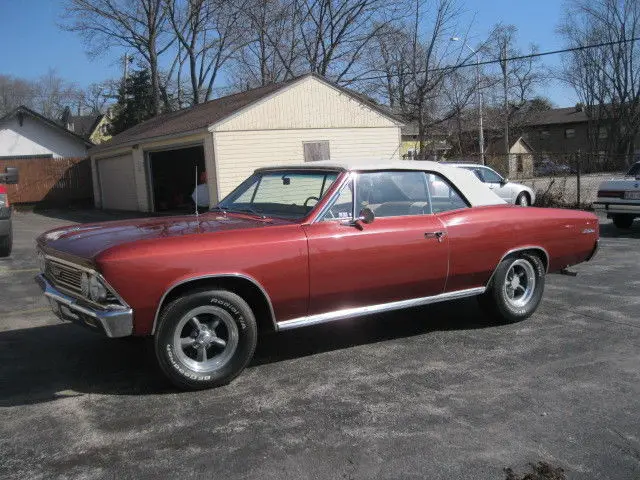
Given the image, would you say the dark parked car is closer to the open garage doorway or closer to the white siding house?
the open garage doorway

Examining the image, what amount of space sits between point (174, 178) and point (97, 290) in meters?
20.4

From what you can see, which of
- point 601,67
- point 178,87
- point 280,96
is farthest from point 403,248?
point 601,67

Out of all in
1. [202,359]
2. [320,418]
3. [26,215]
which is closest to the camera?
[320,418]

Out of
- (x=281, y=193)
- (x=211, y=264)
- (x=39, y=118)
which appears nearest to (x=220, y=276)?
(x=211, y=264)

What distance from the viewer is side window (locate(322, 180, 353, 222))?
4.78 m

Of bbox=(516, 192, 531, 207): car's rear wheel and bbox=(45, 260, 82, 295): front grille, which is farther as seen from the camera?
bbox=(516, 192, 531, 207): car's rear wheel

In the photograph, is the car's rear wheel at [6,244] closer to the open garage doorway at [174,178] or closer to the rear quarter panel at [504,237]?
the rear quarter panel at [504,237]

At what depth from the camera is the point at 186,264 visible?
4.04 m

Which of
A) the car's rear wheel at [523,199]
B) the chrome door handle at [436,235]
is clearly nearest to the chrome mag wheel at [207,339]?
the chrome door handle at [436,235]

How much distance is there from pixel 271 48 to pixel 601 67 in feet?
109

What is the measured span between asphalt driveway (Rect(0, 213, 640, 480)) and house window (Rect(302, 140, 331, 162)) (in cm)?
1279

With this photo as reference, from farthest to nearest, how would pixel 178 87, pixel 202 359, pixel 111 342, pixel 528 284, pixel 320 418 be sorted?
pixel 178 87
pixel 528 284
pixel 111 342
pixel 202 359
pixel 320 418

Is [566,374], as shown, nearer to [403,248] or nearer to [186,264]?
[403,248]

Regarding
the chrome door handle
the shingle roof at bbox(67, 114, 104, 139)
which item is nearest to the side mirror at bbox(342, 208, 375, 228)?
the chrome door handle
